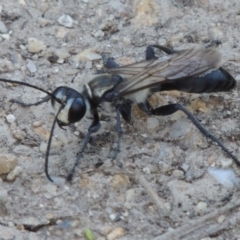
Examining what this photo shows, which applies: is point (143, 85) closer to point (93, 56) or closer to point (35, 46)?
point (93, 56)

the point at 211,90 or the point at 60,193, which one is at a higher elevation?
the point at 211,90

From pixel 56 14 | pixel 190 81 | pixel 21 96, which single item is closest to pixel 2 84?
pixel 21 96

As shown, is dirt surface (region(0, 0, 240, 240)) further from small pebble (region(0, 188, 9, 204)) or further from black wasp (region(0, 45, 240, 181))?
black wasp (region(0, 45, 240, 181))

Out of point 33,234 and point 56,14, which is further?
point 56,14

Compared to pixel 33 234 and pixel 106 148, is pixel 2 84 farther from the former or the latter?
pixel 33 234

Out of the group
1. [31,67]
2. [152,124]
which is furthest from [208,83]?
[31,67]
